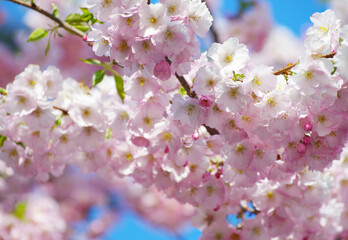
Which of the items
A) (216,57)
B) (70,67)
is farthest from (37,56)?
(216,57)

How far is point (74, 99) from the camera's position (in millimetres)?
2133

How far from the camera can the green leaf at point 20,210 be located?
448 centimetres

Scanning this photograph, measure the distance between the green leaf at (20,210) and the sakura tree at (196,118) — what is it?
242cm

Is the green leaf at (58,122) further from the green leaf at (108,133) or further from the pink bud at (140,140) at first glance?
the pink bud at (140,140)

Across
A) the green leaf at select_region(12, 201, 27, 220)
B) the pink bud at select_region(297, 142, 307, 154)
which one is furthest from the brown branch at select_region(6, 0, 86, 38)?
the green leaf at select_region(12, 201, 27, 220)

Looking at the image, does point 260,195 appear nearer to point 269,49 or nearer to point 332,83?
point 332,83

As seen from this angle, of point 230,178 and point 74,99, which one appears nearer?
point 230,178

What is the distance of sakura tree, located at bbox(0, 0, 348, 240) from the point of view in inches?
59.0

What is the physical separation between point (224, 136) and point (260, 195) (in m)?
0.65

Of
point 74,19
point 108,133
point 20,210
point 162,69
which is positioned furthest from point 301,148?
point 20,210

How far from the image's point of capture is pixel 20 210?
4.59 m

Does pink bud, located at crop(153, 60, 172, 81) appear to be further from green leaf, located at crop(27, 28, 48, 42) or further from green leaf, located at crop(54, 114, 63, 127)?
green leaf, located at crop(27, 28, 48, 42)

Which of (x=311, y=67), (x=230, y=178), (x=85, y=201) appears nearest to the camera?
(x=311, y=67)

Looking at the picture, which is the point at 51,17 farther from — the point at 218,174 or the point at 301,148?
the point at 301,148
